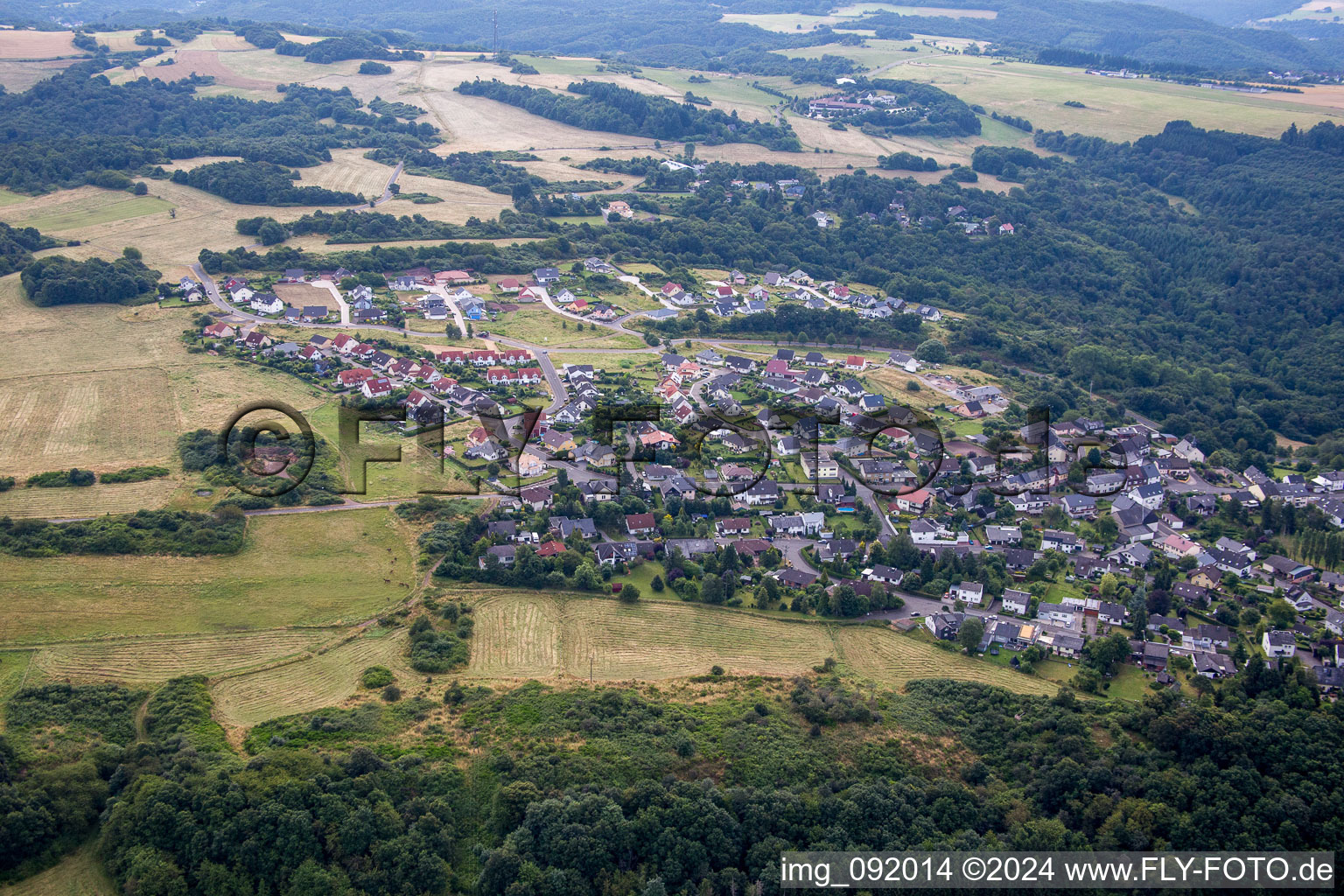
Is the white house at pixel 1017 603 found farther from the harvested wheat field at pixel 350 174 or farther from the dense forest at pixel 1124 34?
the dense forest at pixel 1124 34

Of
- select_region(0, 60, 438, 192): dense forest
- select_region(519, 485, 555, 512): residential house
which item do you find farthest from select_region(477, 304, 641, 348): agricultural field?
select_region(0, 60, 438, 192): dense forest

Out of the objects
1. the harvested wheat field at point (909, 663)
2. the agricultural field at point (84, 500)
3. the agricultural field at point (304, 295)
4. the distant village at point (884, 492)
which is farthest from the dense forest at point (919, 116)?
the agricultural field at point (84, 500)

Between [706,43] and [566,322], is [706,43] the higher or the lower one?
the higher one

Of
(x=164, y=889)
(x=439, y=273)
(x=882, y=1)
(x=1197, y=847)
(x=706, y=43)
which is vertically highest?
(x=882, y=1)

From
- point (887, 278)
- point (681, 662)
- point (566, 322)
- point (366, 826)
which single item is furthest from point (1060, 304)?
point (366, 826)

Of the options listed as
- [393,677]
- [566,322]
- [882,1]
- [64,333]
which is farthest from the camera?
[882,1]

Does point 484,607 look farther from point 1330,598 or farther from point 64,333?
point 64,333

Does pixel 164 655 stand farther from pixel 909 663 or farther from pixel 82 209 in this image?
pixel 82 209
